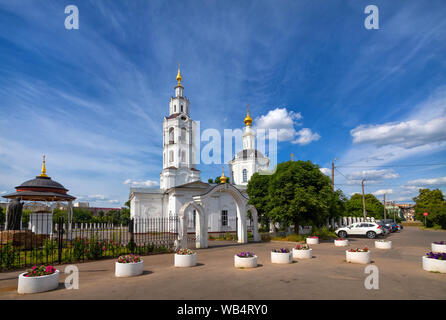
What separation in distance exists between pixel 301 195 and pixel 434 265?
11.1m

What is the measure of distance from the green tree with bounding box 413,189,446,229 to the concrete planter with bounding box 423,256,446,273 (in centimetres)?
3915

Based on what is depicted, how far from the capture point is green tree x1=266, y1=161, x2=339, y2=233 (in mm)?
19953

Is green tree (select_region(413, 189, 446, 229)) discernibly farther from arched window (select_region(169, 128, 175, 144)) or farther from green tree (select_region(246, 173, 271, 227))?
arched window (select_region(169, 128, 175, 144))

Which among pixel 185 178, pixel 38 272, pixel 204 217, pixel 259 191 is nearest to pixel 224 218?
pixel 259 191

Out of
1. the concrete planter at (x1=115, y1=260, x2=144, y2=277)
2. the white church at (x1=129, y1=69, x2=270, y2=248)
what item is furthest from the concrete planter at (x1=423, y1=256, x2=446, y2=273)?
the white church at (x1=129, y1=69, x2=270, y2=248)

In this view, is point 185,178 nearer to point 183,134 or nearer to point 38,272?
point 183,134

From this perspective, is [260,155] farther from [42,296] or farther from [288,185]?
[42,296]

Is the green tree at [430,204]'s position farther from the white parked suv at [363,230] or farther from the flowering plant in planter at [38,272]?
the flowering plant in planter at [38,272]

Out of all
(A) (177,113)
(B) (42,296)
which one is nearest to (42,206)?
(A) (177,113)
